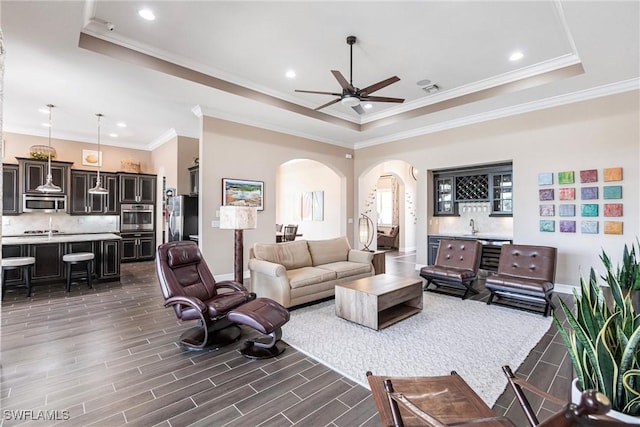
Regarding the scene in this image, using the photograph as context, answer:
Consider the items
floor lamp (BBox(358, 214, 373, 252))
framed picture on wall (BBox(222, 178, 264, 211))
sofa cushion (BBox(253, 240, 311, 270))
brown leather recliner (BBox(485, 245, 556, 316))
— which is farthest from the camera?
floor lamp (BBox(358, 214, 373, 252))

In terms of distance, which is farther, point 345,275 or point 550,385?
point 345,275

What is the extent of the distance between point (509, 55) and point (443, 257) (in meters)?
3.31

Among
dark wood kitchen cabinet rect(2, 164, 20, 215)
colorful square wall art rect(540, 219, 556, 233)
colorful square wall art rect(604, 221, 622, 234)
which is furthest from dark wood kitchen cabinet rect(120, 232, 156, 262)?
colorful square wall art rect(604, 221, 622, 234)

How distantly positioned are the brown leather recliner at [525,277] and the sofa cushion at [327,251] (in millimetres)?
2362

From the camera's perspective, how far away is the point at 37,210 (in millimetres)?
7324

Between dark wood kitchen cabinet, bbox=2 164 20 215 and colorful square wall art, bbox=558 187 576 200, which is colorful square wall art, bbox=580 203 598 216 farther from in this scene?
dark wood kitchen cabinet, bbox=2 164 20 215

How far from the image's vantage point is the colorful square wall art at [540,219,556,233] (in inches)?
209

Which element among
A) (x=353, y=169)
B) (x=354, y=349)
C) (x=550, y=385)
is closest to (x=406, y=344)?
(x=354, y=349)

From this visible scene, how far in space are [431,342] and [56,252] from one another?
6486 mm

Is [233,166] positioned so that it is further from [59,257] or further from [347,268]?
[59,257]

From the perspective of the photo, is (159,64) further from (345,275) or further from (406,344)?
(406,344)

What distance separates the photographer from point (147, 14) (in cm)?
342

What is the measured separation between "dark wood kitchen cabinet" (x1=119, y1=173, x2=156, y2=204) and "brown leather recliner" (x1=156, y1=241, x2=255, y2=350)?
598 centimetres

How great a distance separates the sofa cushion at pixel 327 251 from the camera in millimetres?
5242
